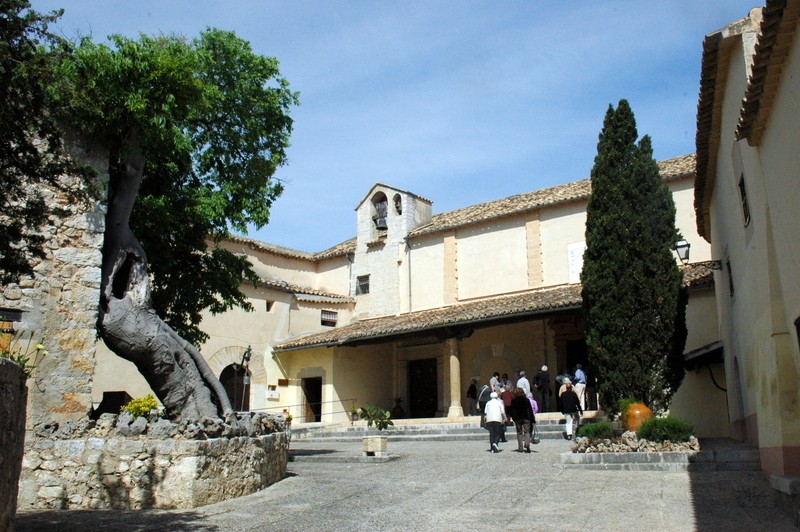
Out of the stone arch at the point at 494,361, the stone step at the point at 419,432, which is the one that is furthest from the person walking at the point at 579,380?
the stone arch at the point at 494,361

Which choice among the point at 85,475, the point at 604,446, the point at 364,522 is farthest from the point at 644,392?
the point at 85,475

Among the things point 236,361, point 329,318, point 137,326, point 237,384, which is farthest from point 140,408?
point 329,318

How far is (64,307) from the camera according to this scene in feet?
28.9

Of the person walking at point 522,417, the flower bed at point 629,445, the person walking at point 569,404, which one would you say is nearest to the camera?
the flower bed at point 629,445

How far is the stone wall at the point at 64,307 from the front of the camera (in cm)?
848

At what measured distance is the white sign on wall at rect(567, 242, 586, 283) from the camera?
2077cm

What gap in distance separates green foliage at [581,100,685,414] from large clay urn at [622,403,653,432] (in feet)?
3.23

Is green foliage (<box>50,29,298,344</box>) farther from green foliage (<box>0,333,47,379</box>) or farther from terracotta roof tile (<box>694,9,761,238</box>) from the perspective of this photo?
terracotta roof tile (<box>694,9,761,238</box>)

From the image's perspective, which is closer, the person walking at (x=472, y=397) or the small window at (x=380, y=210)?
the person walking at (x=472, y=397)

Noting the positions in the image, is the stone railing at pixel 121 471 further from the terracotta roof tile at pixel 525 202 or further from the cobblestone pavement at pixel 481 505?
the terracotta roof tile at pixel 525 202

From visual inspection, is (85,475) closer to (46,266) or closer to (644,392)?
(46,266)

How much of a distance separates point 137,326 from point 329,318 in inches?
653

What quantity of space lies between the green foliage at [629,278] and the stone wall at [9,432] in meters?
10.2

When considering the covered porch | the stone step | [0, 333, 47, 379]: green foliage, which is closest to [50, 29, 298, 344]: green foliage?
[0, 333, 47, 379]: green foliage
